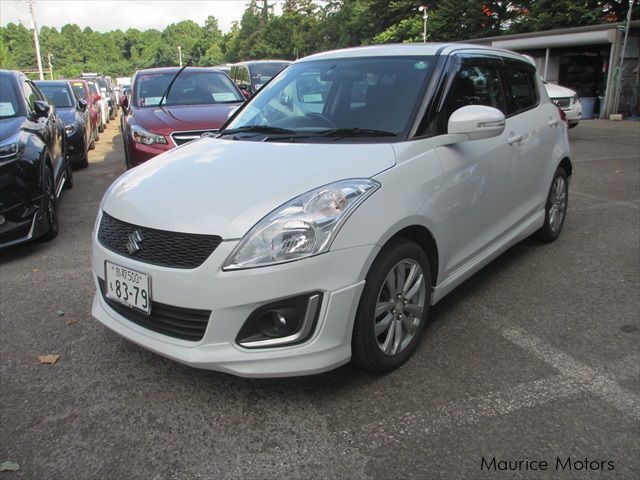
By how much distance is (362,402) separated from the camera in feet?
8.48

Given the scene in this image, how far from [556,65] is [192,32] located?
111003 mm

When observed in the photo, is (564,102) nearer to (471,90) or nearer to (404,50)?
(471,90)

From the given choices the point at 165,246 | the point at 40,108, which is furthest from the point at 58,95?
the point at 165,246

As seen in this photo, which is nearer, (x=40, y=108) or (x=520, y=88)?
(x=520, y=88)

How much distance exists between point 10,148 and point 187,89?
3589 millimetres

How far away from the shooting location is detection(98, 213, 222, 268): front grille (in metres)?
2.34

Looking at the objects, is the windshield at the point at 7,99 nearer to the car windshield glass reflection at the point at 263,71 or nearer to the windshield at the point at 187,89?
the windshield at the point at 187,89

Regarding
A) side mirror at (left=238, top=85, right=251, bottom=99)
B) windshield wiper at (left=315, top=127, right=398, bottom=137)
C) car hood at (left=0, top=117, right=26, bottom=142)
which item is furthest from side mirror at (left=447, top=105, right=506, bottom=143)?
side mirror at (left=238, top=85, right=251, bottom=99)

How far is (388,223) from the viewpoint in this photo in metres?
2.52

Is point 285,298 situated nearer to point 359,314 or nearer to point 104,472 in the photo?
point 359,314

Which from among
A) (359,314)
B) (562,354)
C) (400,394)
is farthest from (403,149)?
(562,354)

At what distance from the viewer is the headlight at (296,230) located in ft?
7.53

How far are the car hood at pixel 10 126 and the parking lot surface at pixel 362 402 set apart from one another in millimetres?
1628

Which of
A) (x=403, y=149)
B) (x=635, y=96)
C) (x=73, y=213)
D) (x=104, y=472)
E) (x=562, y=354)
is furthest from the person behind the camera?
(x=635, y=96)
